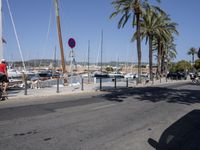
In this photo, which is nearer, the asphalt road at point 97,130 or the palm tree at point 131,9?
the asphalt road at point 97,130

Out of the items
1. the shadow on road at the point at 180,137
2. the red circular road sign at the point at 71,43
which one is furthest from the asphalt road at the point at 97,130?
the red circular road sign at the point at 71,43

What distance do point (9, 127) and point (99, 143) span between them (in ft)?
9.12

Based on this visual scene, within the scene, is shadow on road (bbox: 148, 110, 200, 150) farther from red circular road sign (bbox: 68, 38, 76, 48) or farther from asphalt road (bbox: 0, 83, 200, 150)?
red circular road sign (bbox: 68, 38, 76, 48)

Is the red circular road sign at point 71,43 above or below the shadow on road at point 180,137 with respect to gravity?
above

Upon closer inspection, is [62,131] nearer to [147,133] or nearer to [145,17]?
[147,133]

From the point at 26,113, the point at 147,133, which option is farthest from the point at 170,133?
the point at 26,113

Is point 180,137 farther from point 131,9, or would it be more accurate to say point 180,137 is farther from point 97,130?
point 131,9

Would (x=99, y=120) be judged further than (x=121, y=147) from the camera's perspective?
Yes

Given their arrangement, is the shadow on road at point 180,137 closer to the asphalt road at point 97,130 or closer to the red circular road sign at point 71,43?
the asphalt road at point 97,130

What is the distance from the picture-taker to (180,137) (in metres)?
6.12

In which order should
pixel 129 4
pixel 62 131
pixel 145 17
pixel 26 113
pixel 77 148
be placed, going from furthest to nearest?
pixel 145 17 < pixel 129 4 < pixel 26 113 < pixel 62 131 < pixel 77 148

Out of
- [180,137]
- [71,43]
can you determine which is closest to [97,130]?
[180,137]

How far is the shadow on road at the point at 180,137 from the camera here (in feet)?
17.8

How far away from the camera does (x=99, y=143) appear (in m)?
5.53
